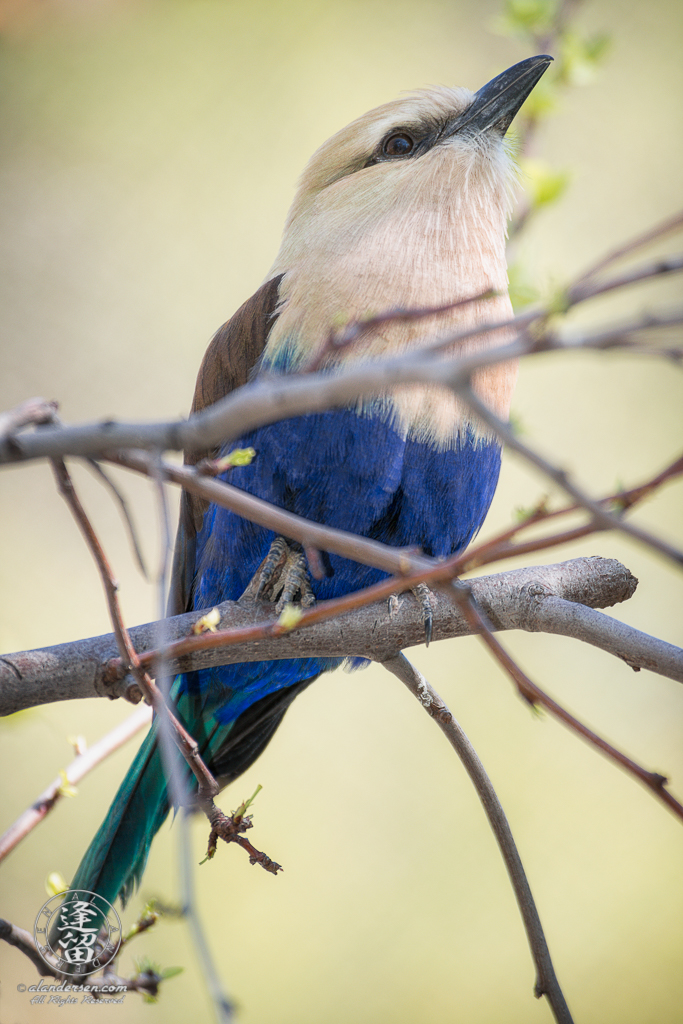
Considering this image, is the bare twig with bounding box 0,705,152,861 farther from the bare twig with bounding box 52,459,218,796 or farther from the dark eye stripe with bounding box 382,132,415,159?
the dark eye stripe with bounding box 382,132,415,159

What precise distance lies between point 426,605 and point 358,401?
0.88ft

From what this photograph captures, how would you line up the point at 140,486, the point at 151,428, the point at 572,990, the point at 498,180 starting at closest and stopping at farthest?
the point at 151,428 → the point at 498,180 → the point at 572,990 → the point at 140,486

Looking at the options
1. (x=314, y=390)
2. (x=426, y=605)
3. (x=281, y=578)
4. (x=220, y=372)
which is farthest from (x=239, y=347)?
A: (x=314, y=390)

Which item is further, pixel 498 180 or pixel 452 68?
pixel 452 68

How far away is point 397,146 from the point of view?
1.18m

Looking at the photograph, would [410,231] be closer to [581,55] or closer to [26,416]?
[581,55]

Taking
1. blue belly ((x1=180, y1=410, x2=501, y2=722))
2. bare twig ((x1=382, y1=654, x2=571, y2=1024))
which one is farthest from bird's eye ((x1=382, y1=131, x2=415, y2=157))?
bare twig ((x1=382, y1=654, x2=571, y2=1024))

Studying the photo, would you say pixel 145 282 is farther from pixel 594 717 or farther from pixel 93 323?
pixel 594 717

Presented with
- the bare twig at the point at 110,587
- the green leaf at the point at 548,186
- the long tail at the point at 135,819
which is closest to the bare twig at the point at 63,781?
the long tail at the point at 135,819

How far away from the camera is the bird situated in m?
1.01

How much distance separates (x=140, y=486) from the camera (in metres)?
2.18

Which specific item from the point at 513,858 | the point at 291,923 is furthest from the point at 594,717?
the point at 513,858

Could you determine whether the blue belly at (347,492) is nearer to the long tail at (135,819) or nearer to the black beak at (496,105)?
the long tail at (135,819)

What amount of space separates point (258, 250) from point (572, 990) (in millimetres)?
2119
